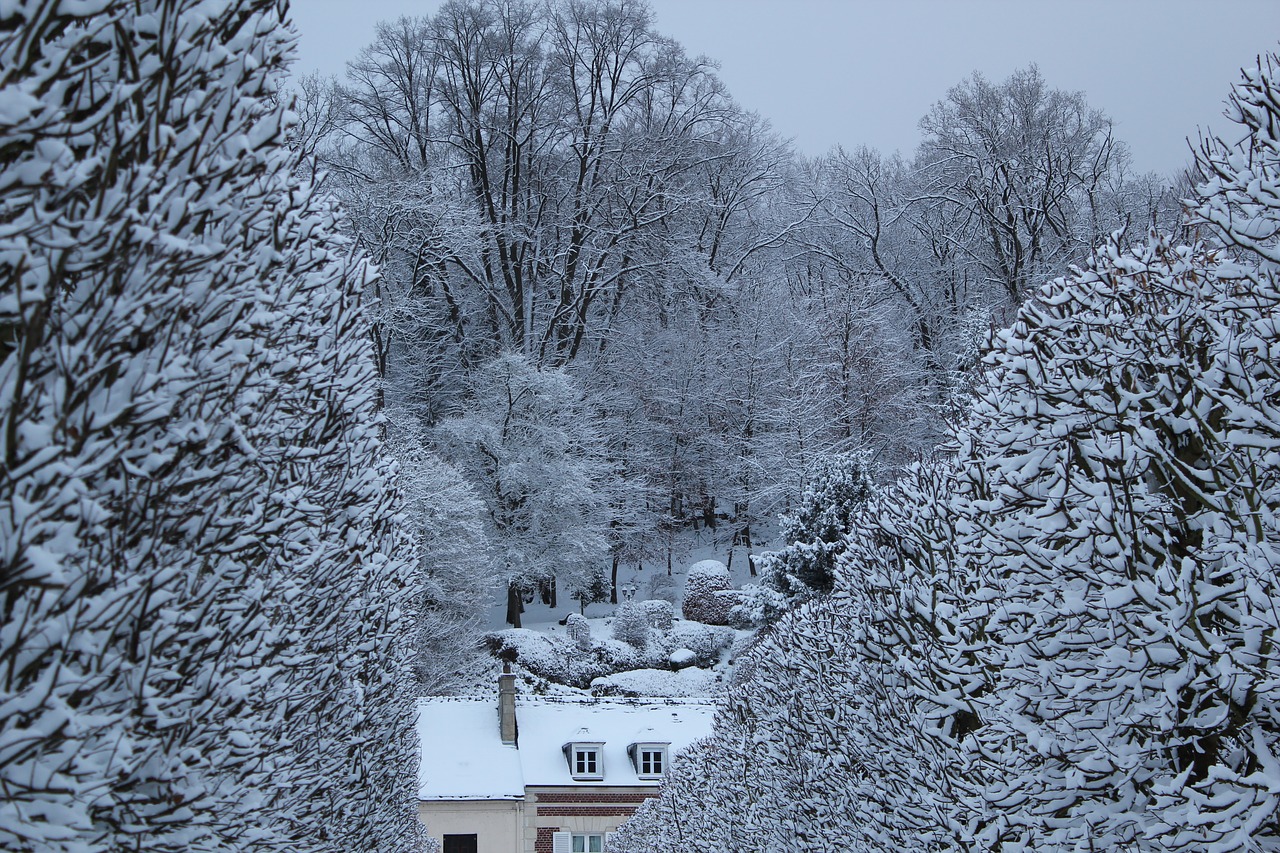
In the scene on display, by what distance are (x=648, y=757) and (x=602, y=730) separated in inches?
55.9

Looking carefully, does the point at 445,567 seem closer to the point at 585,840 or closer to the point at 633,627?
the point at 633,627

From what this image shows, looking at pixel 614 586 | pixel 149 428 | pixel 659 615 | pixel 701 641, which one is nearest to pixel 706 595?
pixel 659 615

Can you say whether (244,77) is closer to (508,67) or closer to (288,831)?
(288,831)

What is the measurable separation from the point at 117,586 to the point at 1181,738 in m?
5.57

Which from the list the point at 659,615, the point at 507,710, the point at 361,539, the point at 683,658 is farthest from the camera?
the point at 659,615

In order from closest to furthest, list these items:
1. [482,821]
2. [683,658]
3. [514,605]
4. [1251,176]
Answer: [1251,176], [482,821], [683,658], [514,605]

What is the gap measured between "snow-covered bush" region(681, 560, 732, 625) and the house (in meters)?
7.91

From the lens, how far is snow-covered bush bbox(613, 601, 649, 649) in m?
35.5

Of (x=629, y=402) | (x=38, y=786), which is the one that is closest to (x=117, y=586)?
(x=38, y=786)

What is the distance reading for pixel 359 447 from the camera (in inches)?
365

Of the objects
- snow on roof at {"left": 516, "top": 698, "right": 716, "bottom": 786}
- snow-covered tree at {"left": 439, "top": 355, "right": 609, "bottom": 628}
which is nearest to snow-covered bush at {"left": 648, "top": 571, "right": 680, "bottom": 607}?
snow-covered tree at {"left": 439, "top": 355, "right": 609, "bottom": 628}

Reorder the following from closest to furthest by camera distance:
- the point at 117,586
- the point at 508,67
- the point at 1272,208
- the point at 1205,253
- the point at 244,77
Result: 1. the point at 117,586
2. the point at 244,77
3. the point at 1272,208
4. the point at 1205,253
5. the point at 508,67

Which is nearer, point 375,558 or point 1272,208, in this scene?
point 1272,208

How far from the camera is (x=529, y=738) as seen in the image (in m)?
27.8
